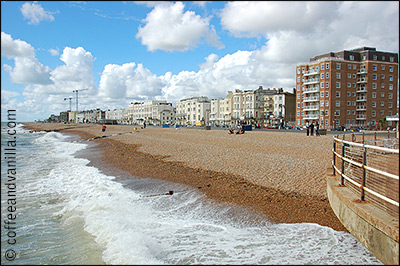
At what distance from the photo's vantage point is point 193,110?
433 ft

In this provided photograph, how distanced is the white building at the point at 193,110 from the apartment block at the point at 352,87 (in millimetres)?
53812

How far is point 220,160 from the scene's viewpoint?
15.5 metres

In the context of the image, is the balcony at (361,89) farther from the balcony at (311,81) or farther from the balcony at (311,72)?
the balcony at (311,72)

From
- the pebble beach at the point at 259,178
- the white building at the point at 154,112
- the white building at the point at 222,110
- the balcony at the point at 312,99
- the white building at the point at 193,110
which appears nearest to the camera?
the pebble beach at the point at 259,178

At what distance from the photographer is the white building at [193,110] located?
125 meters

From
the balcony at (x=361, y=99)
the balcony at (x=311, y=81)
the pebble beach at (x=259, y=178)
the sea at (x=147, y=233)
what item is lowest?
the sea at (x=147, y=233)

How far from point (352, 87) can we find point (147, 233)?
266ft

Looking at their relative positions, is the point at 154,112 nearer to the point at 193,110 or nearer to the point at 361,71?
the point at 193,110

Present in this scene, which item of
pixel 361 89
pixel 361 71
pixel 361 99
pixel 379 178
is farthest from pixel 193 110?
pixel 379 178

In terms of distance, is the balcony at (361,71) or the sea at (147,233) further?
the balcony at (361,71)

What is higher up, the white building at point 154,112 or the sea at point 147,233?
the white building at point 154,112

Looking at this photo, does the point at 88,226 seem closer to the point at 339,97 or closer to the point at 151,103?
the point at 339,97

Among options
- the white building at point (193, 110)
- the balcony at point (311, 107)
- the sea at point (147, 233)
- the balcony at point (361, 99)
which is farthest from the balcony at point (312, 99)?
the sea at point (147, 233)

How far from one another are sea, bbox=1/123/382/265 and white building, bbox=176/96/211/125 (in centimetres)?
10999
